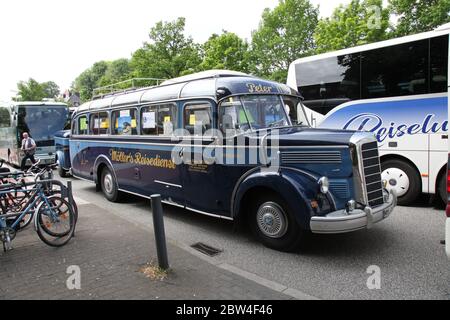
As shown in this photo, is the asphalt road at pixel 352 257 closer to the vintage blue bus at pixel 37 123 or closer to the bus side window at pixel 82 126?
the bus side window at pixel 82 126

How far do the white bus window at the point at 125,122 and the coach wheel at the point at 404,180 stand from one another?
18.1 ft

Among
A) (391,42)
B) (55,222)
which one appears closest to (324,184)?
(55,222)

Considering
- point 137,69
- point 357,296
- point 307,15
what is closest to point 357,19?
point 307,15

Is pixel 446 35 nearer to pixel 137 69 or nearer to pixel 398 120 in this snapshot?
pixel 398 120

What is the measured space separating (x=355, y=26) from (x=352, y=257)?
22682 millimetres

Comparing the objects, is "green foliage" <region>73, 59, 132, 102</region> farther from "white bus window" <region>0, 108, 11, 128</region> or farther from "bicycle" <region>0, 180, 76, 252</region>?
"bicycle" <region>0, 180, 76, 252</region>

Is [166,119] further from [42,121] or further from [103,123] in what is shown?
[42,121]

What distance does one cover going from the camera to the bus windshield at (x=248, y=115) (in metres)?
5.57

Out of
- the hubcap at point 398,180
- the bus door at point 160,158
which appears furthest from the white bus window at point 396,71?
the bus door at point 160,158

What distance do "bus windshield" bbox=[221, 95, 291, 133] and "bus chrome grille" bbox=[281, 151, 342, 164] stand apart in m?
0.82

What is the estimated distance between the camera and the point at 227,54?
28016mm
